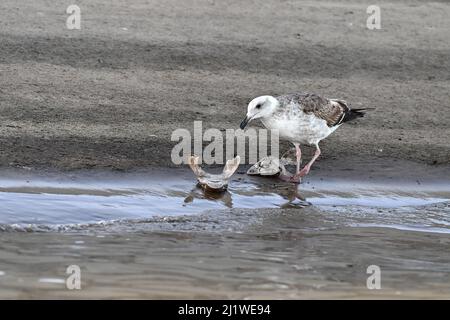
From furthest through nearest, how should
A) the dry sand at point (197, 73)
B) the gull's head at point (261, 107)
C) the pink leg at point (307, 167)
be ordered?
the dry sand at point (197, 73), the pink leg at point (307, 167), the gull's head at point (261, 107)

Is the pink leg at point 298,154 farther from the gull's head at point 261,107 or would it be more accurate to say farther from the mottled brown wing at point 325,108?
the gull's head at point 261,107

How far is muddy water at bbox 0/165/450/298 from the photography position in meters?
7.22

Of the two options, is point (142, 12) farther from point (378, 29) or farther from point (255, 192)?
point (255, 192)

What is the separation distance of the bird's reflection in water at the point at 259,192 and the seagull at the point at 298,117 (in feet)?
0.62

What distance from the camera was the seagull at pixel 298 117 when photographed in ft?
33.1

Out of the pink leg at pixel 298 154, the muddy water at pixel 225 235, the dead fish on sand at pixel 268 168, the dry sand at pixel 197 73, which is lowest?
the muddy water at pixel 225 235

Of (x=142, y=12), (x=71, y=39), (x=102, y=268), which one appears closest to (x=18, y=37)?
(x=71, y=39)

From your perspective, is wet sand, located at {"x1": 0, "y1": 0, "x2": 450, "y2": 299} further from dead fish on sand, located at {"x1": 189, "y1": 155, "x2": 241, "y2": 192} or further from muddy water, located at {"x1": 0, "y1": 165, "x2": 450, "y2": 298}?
dead fish on sand, located at {"x1": 189, "y1": 155, "x2": 241, "y2": 192}

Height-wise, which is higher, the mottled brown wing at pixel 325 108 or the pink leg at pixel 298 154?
the mottled brown wing at pixel 325 108

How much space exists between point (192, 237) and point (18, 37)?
523cm

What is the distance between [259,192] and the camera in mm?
9719

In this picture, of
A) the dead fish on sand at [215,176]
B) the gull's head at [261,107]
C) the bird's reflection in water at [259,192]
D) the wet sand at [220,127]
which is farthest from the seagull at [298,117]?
the dead fish on sand at [215,176]

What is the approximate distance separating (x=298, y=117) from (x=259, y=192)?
3.04 feet

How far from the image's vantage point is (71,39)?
41.7ft
